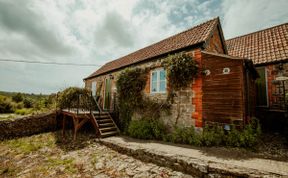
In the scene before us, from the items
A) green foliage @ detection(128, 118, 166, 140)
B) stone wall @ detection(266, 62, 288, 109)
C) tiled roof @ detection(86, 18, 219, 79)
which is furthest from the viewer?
stone wall @ detection(266, 62, 288, 109)

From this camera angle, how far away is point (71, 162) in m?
5.46

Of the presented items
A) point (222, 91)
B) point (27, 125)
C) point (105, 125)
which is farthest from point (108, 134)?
point (27, 125)

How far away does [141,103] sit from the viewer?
27.6ft

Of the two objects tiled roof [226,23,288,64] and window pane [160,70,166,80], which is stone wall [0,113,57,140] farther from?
tiled roof [226,23,288,64]

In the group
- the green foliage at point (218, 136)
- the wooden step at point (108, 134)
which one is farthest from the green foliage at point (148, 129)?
the wooden step at point (108, 134)

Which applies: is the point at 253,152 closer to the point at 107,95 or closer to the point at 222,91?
the point at 222,91

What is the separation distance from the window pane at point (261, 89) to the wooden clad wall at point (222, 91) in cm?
437

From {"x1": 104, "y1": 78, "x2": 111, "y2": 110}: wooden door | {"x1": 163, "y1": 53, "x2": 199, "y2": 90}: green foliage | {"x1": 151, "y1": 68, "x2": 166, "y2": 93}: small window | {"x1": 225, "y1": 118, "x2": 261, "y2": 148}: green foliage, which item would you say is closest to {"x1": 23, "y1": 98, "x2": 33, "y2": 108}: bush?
{"x1": 104, "y1": 78, "x2": 111, "y2": 110}: wooden door

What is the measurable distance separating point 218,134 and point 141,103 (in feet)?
14.1

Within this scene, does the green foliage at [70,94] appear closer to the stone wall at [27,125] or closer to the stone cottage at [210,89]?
the stone wall at [27,125]

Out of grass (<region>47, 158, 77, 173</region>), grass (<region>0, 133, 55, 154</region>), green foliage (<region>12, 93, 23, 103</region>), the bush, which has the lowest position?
grass (<region>0, 133, 55, 154</region>)

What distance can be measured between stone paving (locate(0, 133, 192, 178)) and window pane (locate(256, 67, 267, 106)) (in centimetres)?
738

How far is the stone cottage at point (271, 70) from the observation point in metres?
7.54

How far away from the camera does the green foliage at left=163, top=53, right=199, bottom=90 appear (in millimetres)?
6477
